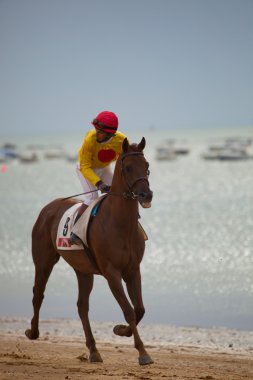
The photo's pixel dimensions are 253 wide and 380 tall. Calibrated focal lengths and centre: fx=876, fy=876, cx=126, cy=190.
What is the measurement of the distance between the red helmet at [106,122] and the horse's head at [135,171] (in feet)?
2.16

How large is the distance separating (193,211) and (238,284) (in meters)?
23.5

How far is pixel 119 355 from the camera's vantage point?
12.5 m

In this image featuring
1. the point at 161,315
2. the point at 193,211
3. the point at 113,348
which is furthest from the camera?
the point at 193,211

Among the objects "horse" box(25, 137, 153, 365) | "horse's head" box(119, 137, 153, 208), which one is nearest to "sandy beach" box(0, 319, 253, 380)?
"horse" box(25, 137, 153, 365)

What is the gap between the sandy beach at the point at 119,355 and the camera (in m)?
10.5

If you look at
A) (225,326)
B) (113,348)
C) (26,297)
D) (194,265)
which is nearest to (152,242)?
(194,265)

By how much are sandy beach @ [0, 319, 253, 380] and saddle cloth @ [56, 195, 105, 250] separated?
5.12ft

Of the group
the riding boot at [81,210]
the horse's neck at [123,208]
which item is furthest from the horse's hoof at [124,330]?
the riding boot at [81,210]

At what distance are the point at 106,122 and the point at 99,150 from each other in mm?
497

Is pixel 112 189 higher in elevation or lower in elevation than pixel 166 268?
higher

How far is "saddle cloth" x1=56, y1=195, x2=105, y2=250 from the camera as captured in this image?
11.2 m

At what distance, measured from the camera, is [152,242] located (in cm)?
2942

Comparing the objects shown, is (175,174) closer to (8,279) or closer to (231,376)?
(8,279)

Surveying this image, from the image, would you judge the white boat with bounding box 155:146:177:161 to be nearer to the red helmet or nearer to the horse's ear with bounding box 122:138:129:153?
the red helmet
